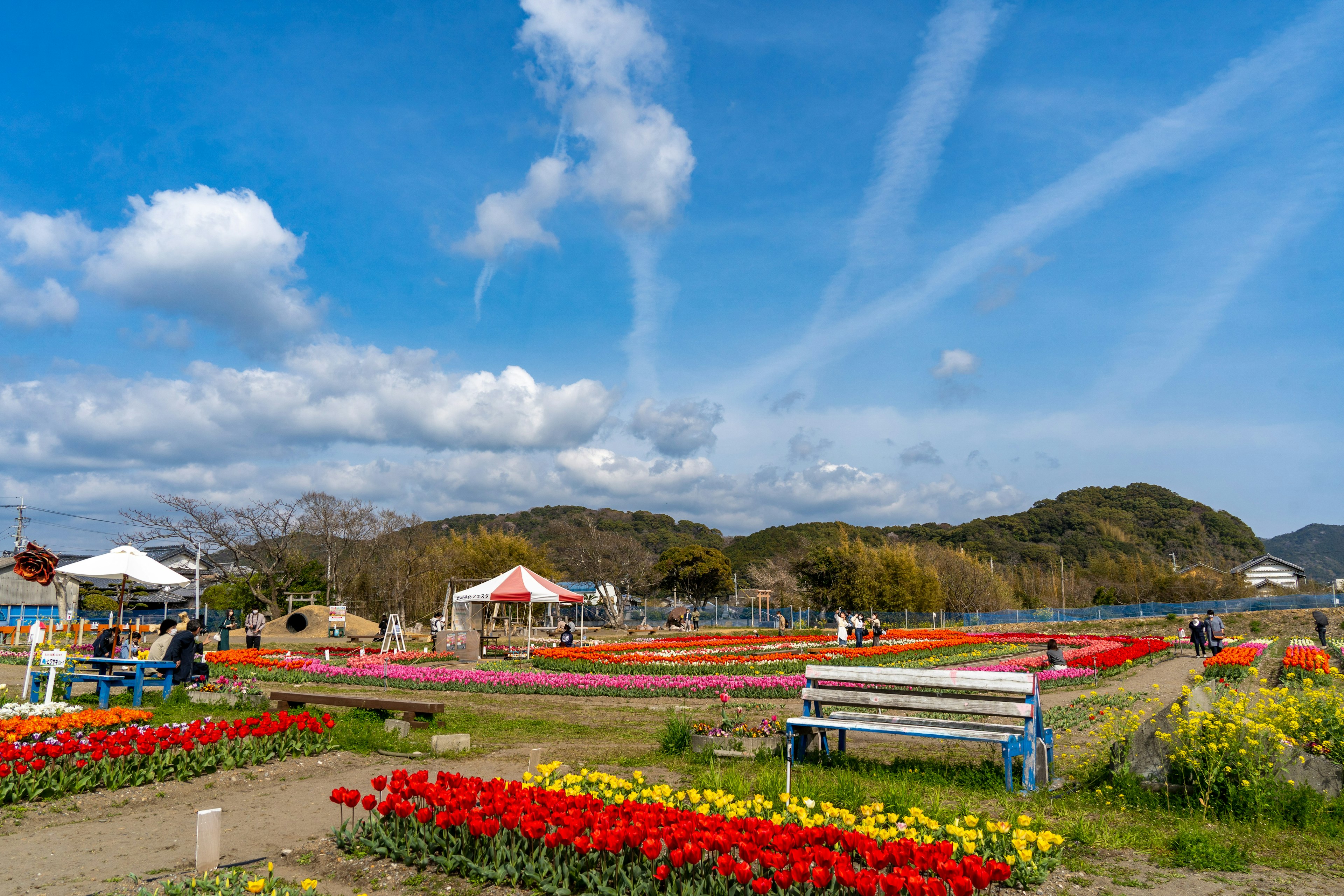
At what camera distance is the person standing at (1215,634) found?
22.0 metres

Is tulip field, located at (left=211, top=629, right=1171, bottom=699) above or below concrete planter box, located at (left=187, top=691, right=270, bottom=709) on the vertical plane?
below

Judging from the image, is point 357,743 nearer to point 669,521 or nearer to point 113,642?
point 113,642

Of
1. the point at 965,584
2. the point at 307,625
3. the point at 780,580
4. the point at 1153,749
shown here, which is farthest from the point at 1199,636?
the point at 780,580

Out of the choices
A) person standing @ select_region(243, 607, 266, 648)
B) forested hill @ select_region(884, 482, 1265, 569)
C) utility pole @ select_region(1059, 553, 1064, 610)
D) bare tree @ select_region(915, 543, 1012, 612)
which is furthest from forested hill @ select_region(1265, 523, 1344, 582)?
person standing @ select_region(243, 607, 266, 648)

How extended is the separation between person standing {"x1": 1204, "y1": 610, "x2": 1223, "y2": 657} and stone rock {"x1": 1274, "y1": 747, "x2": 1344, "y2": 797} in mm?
19213

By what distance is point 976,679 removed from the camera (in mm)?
6719

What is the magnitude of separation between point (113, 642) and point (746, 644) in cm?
1933

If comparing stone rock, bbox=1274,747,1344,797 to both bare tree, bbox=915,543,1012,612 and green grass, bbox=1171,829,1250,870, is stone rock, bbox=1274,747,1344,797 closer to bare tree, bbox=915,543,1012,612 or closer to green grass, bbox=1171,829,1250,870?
green grass, bbox=1171,829,1250,870

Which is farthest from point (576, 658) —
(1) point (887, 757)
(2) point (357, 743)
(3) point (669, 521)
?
(3) point (669, 521)

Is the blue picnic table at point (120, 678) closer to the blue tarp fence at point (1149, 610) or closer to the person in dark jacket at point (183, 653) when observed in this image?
the person in dark jacket at point (183, 653)

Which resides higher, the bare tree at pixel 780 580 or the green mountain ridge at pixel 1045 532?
the green mountain ridge at pixel 1045 532

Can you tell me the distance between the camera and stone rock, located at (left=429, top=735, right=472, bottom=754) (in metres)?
8.20

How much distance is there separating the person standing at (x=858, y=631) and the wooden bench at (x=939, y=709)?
61.9 feet

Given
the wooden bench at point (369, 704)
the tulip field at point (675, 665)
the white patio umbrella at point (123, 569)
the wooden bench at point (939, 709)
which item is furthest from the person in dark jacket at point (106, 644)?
the wooden bench at point (939, 709)
